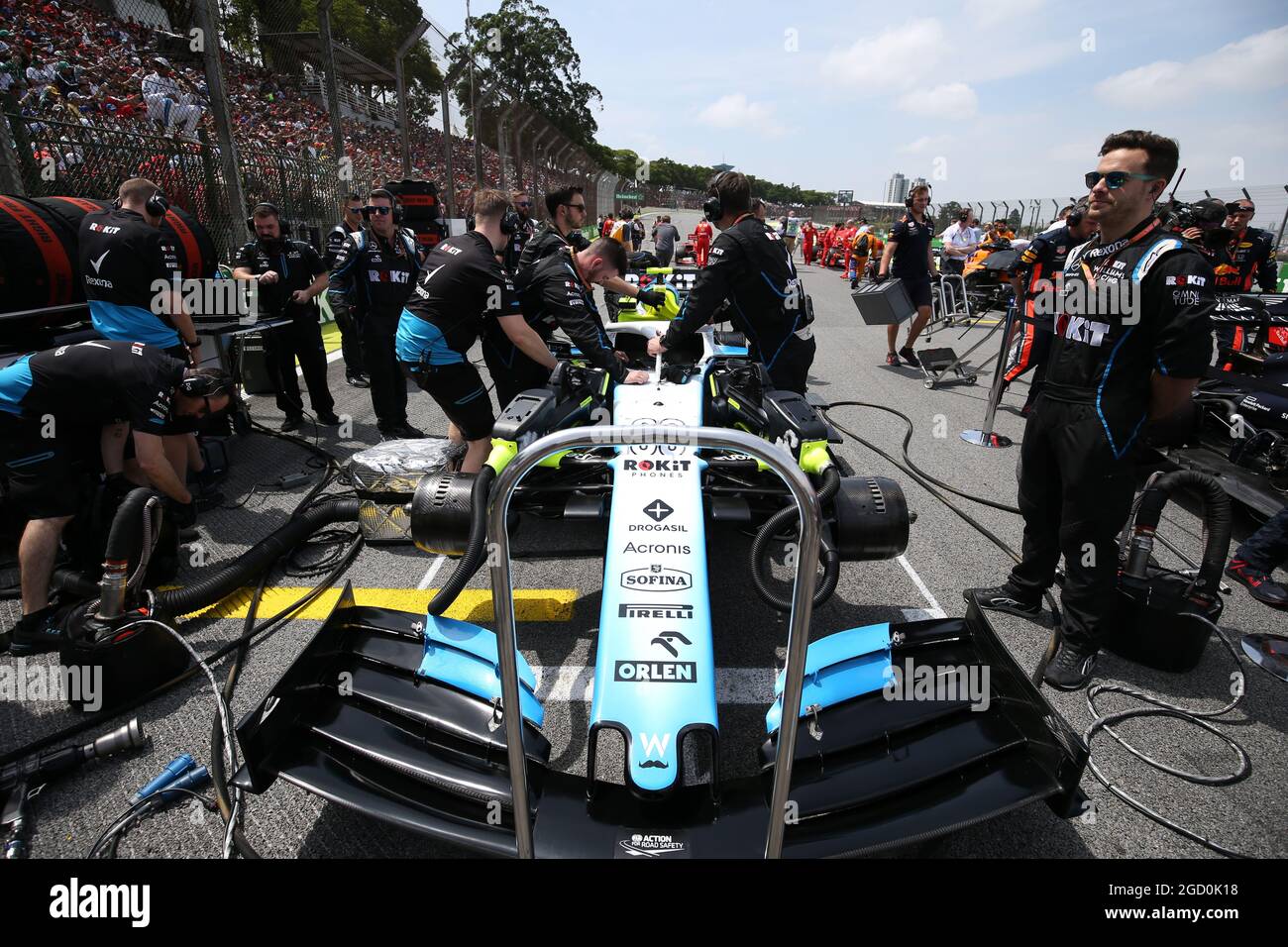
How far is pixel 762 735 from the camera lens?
250cm

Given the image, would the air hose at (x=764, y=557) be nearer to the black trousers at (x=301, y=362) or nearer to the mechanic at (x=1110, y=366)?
the mechanic at (x=1110, y=366)

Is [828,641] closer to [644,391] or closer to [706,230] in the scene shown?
[644,391]

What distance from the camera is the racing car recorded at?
63.2 inches

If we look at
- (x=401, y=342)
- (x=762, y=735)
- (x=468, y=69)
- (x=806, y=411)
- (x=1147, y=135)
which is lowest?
(x=762, y=735)

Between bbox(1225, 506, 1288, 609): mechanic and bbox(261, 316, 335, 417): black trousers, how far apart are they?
6719mm

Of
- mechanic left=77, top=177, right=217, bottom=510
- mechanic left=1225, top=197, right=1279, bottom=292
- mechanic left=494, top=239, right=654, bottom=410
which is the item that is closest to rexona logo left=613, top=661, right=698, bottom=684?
mechanic left=494, top=239, right=654, bottom=410

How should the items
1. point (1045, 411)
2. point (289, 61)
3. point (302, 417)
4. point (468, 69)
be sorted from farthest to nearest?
point (289, 61), point (468, 69), point (302, 417), point (1045, 411)

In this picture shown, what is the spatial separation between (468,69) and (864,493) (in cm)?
1515

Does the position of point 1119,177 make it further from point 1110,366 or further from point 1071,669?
point 1071,669

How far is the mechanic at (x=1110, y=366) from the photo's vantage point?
2373 millimetres

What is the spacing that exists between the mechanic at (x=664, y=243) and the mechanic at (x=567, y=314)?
3942mm

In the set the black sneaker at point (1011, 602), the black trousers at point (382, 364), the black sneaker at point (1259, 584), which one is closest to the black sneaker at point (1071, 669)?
the black sneaker at point (1011, 602)

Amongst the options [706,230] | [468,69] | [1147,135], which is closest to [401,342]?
[1147,135]

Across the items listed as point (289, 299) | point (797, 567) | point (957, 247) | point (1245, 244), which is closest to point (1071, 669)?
point (797, 567)
